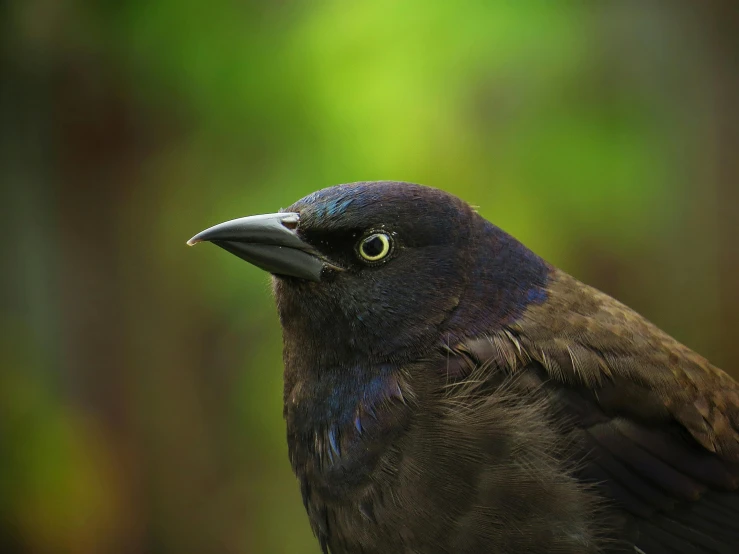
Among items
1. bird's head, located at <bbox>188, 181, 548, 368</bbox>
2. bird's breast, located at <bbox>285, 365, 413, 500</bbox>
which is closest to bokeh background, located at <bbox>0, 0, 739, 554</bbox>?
bird's head, located at <bbox>188, 181, 548, 368</bbox>

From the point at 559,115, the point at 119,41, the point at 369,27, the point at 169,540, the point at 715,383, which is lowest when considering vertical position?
the point at 169,540

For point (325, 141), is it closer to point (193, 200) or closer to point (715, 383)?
point (193, 200)

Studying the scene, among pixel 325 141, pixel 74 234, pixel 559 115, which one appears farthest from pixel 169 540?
pixel 559 115

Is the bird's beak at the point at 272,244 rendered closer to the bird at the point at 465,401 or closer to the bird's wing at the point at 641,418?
the bird at the point at 465,401

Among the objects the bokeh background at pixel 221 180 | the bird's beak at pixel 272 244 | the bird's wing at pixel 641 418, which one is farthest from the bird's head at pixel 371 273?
the bokeh background at pixel 221 180

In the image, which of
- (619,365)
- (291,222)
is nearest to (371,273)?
(291,222)

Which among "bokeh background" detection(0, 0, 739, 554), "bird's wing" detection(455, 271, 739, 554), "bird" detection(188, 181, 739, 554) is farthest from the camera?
"bokeh background" detection(0, 0, 739, 554)

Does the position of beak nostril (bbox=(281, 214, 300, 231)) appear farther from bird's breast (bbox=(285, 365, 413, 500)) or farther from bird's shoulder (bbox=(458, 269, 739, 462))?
bird's shoulder (bbox=(458, 269, 739, 462))

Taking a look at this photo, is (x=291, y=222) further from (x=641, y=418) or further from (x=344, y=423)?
(x=641, y=418)
